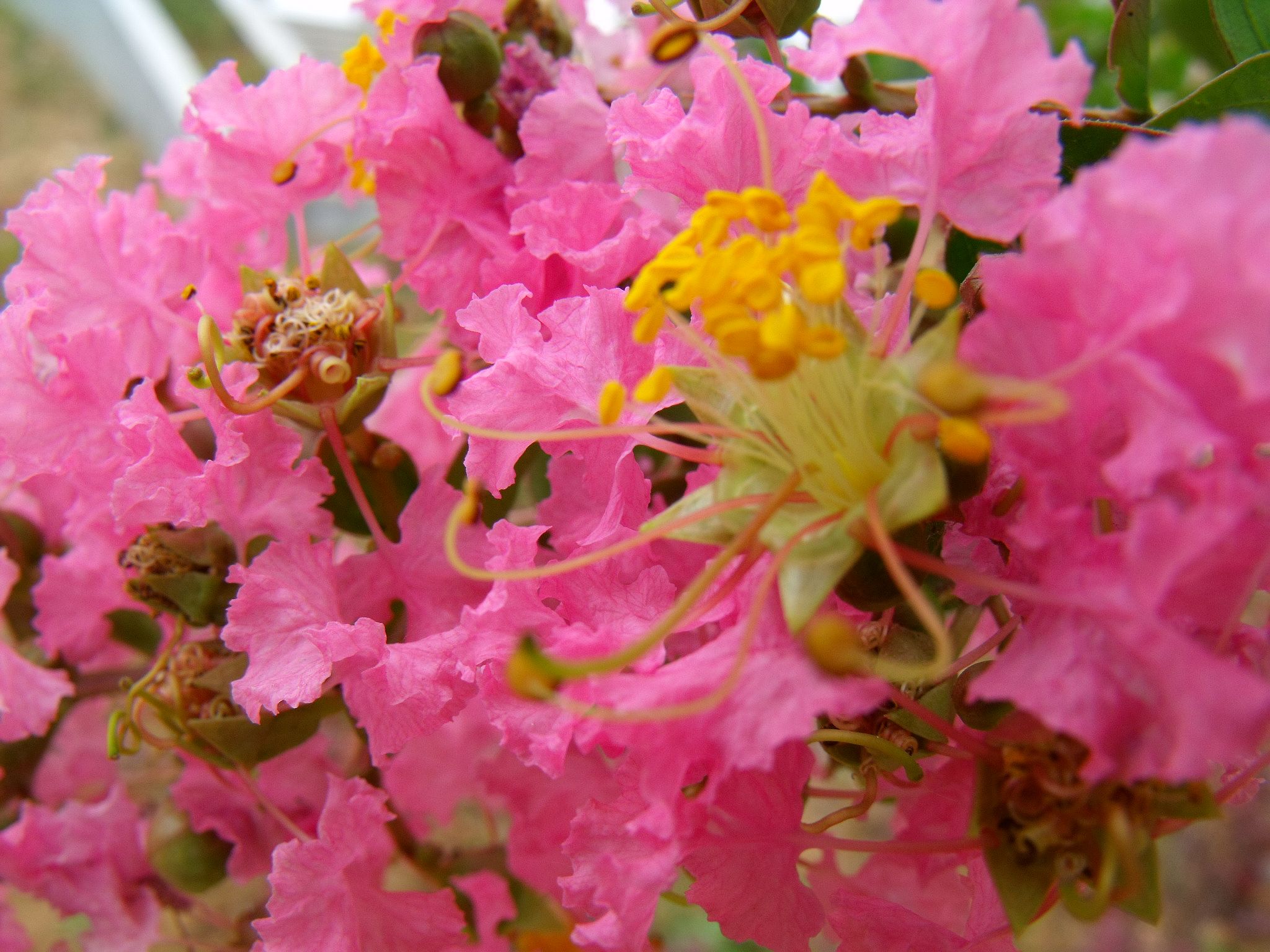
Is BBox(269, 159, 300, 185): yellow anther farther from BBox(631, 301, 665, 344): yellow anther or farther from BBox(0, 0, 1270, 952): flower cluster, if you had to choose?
BBox(631, 301, 665, 344): yellow anther

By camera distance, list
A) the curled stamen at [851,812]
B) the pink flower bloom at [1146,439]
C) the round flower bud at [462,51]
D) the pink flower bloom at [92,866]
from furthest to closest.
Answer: the pink flower bloom at [92,866], the round flower bud at [462,51], the curled stamen at [851,812], the pink flower bloom at [1146,439]

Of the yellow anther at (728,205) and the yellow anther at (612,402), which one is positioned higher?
the yellow anther at (728,205)

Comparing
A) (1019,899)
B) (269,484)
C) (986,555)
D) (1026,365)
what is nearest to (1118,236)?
(1026,365)

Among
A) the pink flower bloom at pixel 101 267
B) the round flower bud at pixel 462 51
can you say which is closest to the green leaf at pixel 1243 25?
the round flower bud at pixel 462 51

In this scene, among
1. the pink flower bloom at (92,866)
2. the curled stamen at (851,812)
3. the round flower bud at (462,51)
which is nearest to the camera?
the curled stamen at (851,812)

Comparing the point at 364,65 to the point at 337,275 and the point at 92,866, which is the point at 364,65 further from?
the point at 92,866

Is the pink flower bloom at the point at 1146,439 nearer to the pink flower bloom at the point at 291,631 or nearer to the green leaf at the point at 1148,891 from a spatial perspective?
the green leaf at the point at 1148,891

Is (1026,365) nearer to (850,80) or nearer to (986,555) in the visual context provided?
(986,555)
